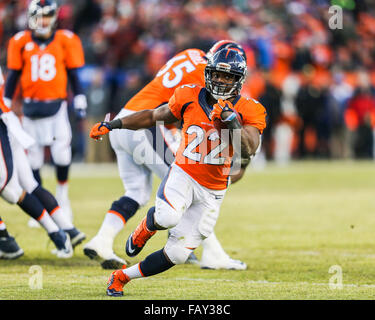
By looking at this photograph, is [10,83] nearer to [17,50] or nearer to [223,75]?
[17,50]

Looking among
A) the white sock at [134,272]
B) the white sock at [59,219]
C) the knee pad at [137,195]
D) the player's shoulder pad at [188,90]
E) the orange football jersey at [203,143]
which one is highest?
the player's shoulder pad at [188,90]

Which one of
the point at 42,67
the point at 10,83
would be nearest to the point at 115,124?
the point at 42,67

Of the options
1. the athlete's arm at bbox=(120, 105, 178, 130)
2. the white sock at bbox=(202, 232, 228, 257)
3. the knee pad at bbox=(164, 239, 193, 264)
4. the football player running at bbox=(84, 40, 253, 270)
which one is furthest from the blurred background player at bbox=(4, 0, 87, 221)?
→ the knee pad at bbox=(164, 239, 193, 264)

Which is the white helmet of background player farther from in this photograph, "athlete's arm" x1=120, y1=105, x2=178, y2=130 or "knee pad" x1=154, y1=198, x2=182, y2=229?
"knee pad" x1=154, y1=198, x2=182, y2=229

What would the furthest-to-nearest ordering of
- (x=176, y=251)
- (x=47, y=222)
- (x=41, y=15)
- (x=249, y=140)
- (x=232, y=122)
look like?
(x=41, y=15)
(x=47, y=222)
(x=176, y=251)
(x=249, y=140)
(x=232, y=122)

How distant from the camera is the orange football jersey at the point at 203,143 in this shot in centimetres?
489

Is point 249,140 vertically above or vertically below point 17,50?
below

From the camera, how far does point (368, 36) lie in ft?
62.5

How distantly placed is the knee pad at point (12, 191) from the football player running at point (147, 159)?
0.69 meters

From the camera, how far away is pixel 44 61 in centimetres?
804

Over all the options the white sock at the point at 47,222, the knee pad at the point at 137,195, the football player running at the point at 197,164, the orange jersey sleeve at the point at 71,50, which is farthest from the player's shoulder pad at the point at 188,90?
the orange jersey sleeve at the point at 71,50

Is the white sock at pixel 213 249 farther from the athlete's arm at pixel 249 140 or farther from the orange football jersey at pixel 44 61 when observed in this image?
the orange football jersey at pixel 44 61

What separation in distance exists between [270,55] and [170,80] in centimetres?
1083
